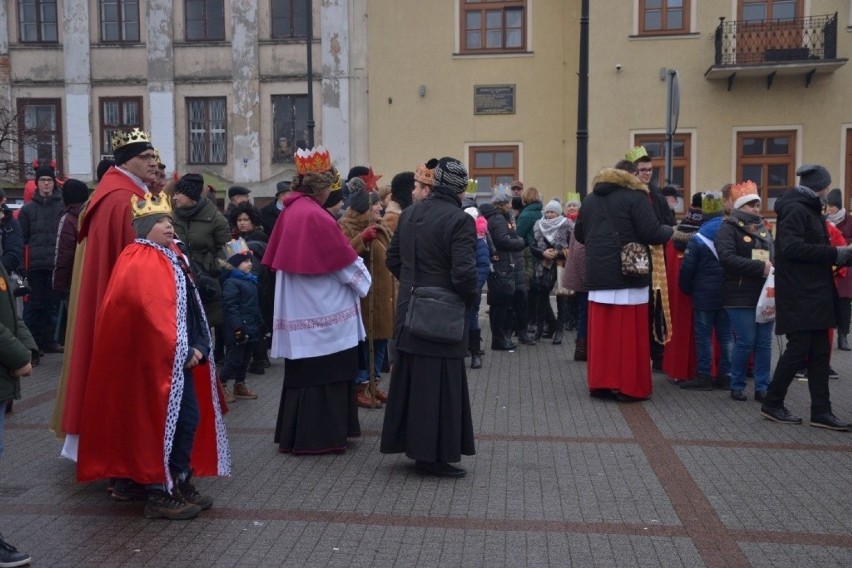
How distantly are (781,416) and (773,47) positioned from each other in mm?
17067

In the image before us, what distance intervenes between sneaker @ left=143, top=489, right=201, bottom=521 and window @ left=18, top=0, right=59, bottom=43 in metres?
24.0

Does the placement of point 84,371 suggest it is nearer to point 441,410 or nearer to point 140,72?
point 441,410

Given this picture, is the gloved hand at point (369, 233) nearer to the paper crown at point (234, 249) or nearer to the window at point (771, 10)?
the paper crown at point (234, 249)

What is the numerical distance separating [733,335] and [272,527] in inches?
213

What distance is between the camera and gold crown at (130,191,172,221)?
5367mm

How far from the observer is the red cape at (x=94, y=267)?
18.9 feet

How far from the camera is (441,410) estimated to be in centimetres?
625

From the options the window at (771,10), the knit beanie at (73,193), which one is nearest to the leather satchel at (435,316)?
the knit beanie at (73,193)

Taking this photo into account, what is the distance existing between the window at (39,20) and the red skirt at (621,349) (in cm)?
2237

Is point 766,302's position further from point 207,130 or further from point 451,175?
point 207,130

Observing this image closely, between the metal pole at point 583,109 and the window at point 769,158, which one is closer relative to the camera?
the metal pole at point 583,109

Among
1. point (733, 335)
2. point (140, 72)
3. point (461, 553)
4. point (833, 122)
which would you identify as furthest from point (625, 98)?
point (461, 553)

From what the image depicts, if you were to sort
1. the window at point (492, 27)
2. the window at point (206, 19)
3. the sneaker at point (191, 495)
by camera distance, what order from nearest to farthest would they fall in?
1. the sneaker at point (191, 495)
2. the window at point (492, 27)
3. the window at point (206, 19)

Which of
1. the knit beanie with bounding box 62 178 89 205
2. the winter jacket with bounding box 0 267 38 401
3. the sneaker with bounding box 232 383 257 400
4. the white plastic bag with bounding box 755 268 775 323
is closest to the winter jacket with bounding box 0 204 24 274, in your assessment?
the knit beanie with bounding box 62 178 89 205
